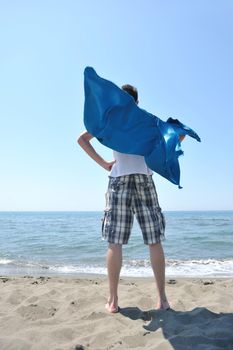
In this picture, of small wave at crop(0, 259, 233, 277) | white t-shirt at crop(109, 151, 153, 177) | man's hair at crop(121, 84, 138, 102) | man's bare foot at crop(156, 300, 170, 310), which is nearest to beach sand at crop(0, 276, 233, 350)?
man's bare foot at crop(156, 300, 170, 310)

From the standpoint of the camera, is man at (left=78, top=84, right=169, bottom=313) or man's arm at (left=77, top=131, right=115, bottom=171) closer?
man at (left=78, top=84, right=169, bottom=313)

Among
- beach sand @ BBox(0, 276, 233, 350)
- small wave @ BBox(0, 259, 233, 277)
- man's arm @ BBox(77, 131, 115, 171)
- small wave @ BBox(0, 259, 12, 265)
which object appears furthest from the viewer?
small wave @ BBox(0, 259, 12, 265)

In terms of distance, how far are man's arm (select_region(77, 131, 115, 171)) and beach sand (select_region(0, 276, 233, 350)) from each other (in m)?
1.34

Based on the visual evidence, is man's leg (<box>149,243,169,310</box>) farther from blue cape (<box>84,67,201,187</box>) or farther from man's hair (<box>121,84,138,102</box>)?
man's hair (<box>121,84,138,102</box>)

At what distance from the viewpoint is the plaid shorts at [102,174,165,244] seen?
137 inches

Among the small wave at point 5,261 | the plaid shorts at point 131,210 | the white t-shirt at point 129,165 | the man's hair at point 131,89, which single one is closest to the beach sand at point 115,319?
the plaid shorts at point 131,210

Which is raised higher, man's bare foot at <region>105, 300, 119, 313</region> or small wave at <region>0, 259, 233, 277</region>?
man's bare foot at <region>105, 300, 119, 313</region>

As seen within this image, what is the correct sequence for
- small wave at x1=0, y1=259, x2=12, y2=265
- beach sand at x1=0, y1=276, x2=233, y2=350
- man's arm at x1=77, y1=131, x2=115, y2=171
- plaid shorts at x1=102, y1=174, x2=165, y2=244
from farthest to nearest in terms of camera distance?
small wave at x1=0, y1=259, x2=12, y2=265
man's arm at x1=77, y1=131, x2=115, y2=171
plaid shorts at x1=102, y1=174, x2=165, y2=244
beach sand at x1=0, y1=276, x2=233, y2=350

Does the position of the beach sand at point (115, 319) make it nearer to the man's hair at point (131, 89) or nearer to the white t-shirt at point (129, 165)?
the white t-shirt at point (129, 165)

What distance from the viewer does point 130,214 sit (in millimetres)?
3547

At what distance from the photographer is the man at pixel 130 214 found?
11.5ft

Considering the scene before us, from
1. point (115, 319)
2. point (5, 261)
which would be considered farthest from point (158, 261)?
point (5, 261)

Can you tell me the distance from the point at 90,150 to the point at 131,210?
0.69 metres

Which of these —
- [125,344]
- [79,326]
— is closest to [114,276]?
[79,326]
